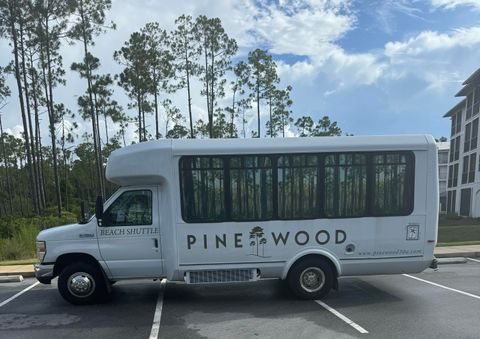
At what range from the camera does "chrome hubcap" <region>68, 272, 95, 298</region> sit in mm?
7754

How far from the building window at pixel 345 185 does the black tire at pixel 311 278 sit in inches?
36.4

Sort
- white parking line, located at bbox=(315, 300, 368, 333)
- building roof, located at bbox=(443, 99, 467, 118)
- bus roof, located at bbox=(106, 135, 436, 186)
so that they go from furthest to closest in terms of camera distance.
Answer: building roof, located at bbox=(443, 99, 467, 118)
bus roof, located at bbox=(106, 135, 436, 186)
white parking line, located at bbox=(315, 300, 368, 333)

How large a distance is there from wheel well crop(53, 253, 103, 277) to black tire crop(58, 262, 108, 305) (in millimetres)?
66

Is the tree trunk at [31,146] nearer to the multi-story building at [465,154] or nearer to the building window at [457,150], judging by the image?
the multi-story building at [465,154]

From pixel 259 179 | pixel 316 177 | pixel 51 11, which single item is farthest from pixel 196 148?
pixel 51 11

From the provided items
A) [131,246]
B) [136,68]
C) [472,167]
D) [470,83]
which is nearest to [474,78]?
[470,83]

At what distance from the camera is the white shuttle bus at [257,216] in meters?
7.60

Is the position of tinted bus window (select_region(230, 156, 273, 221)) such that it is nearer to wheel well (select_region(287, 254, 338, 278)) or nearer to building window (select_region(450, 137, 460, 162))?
wheel well (select_region(287, 254, 338, 278))

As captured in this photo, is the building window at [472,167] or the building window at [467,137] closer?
the building window at [472,167]

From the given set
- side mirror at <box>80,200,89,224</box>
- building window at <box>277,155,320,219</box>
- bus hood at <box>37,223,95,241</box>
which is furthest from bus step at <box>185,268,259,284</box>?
side mirror at <box>80,200,89,224</box>

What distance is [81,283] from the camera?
7773mm

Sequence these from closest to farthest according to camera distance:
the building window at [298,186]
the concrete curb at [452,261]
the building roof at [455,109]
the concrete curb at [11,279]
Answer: the building window at [298,186] < the concrete curb at [11,279] < the concrete curb at [452,261] < the building roof at [455,109]

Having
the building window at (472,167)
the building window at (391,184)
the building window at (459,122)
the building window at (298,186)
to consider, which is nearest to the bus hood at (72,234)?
the building window at (298,186)

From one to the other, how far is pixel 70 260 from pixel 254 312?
3.43 m
